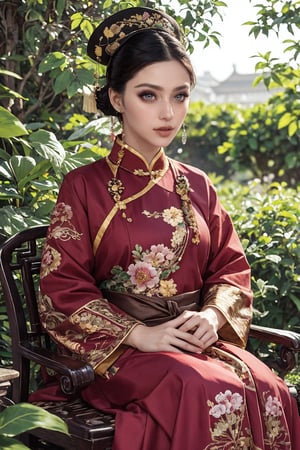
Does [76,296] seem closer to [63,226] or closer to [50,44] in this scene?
[63,226]

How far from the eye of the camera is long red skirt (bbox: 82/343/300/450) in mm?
2348

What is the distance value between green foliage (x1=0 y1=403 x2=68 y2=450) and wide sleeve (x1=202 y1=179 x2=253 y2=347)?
787 mm

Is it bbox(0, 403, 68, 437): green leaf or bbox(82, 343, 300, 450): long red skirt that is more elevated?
bbox(0, 403, 68, 437): green leaf

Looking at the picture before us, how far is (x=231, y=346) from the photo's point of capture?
2.68m

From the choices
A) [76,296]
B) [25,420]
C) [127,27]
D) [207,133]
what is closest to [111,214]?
[76,296]

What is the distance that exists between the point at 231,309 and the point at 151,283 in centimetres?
23

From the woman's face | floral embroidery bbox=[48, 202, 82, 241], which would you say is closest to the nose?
the woman's face

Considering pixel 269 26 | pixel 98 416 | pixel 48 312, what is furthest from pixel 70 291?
pixel 269 26

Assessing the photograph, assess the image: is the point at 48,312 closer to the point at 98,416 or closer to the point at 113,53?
the point at 98,416

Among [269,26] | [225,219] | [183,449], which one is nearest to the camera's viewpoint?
[183,449]

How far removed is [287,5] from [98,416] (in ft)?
6.31

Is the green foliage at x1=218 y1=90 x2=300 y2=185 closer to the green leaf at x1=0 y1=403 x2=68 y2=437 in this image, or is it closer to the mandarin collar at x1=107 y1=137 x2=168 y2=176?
the mandarin collar at x1=107 y1=137 x2=168 y2=176

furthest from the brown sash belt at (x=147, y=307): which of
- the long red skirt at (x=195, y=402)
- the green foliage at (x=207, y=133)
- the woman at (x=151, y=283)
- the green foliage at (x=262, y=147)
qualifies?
the green foliage at (x=207, y=133)

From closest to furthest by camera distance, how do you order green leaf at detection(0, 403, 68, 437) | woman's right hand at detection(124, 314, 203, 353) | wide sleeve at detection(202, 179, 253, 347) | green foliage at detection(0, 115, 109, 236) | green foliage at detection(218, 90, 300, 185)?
green leaf at detection(0, 403, 68, 437)
woman's right hand at detection(124, 314, 203, 353)
wide sleeve at detection(202, 179, 253, 347)
green foliage at detection(0, 115, 109, 236)
green foliage at detection(218, 90, 300, 185)
